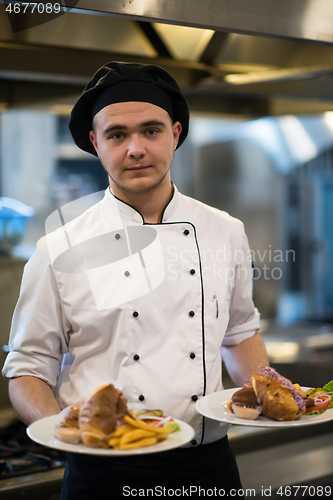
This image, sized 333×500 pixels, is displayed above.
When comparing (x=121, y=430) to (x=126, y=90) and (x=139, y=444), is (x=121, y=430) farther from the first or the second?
(x=126, y=90)

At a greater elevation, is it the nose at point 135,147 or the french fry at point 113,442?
the nose at point 135,147

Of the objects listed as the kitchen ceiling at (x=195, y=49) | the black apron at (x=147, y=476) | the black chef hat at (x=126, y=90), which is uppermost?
the kitchen ceiling at (x=195, y=49)

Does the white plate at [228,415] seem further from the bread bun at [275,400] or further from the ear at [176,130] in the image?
the ear at [176,130]

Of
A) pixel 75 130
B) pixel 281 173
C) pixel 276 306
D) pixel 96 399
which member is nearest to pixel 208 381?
pixel 96 399

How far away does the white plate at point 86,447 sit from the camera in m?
0.87

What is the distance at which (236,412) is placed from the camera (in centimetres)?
106

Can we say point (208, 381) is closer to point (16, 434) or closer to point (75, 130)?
point (75, 130)

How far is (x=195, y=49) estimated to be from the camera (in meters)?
1.99

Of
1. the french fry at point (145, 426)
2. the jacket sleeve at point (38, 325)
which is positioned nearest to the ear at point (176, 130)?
the jacket sleeve at point (38, 325)

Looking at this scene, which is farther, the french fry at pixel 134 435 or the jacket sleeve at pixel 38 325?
the jacket sleeve at pixel 38 325

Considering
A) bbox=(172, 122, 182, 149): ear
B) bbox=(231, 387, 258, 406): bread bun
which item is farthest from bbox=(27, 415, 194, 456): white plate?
bbox=(172, 122, 182, 149): ear

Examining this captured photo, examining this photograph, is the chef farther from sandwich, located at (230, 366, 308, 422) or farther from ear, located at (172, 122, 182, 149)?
sandwich, located at (230, 366, 308, 422)

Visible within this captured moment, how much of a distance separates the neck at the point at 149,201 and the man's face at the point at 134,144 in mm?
70

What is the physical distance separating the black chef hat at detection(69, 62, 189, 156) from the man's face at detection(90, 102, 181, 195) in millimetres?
22
